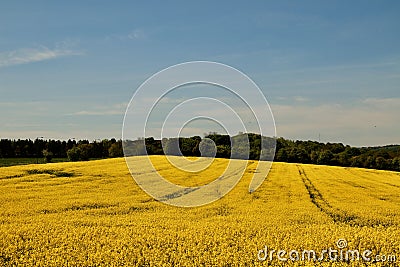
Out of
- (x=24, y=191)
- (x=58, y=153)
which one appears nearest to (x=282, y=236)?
(x=24, y=191)

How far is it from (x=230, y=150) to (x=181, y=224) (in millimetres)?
49610

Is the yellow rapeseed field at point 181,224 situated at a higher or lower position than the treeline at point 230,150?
lower

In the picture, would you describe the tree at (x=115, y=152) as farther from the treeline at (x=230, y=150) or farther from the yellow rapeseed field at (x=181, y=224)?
the yellow rapeseed field at (x=181, y=224)

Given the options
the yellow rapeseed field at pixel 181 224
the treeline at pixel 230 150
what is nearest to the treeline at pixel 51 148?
the treeline at pixel 230 150

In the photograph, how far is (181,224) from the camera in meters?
20.9

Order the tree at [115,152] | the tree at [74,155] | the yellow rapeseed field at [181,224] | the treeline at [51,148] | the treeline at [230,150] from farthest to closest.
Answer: the treeline at [51,148] < the tree at [115,152] < the tree at [74,155] < the treeline at [230,150] < the yellow rapeseed field at [181,224]

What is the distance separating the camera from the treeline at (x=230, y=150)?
6009 centimetres

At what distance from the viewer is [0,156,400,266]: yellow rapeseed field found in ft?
49.3

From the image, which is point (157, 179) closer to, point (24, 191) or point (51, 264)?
point (24, 191)

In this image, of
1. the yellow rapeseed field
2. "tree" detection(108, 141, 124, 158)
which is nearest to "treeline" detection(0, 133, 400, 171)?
"tree" detection(108, 141, 124, 158)

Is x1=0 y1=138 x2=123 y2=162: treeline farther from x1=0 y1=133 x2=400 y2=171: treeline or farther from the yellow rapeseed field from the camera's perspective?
the yellow rapeseed field

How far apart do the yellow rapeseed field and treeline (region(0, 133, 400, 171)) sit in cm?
1834

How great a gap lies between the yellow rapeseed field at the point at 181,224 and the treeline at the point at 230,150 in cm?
1834

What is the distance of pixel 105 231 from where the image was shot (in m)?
18.6
